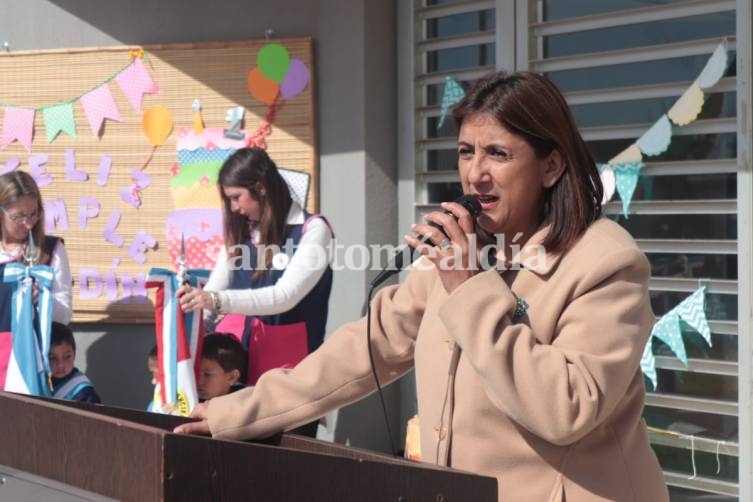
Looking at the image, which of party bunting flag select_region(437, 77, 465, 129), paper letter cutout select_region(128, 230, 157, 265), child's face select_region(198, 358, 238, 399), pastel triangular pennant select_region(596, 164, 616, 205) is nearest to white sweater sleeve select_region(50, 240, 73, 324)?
paper letter cutout select_region(128, 230, 157, 265)

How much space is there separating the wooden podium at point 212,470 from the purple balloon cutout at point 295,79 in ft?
12.3

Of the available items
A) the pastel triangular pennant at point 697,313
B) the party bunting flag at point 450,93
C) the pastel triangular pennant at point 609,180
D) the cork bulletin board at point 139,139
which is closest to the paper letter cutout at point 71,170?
the cork bulletin board at point 139,139

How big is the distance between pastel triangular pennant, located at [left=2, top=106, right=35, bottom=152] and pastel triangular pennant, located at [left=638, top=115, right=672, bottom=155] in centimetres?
355

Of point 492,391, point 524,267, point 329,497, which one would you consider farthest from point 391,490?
point 524,267

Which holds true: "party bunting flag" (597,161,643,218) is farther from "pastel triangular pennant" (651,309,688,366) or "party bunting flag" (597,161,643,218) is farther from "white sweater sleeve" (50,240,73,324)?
"white sweater sleeve" (50,240,73,324)

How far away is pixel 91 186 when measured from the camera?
5.97 meters

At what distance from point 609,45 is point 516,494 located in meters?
3.14

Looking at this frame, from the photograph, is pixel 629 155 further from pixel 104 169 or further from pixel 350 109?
pixel 104 169

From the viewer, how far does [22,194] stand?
516 centimetres

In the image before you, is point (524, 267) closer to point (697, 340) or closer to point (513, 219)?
point (513, 219)

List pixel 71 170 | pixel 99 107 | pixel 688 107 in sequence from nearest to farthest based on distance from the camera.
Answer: pixel 688 107 < pixel 99 107 < pixel 71 170

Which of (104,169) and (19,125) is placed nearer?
(104,169)

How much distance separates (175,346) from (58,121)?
212cm

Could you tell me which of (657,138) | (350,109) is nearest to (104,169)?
(350,109)
